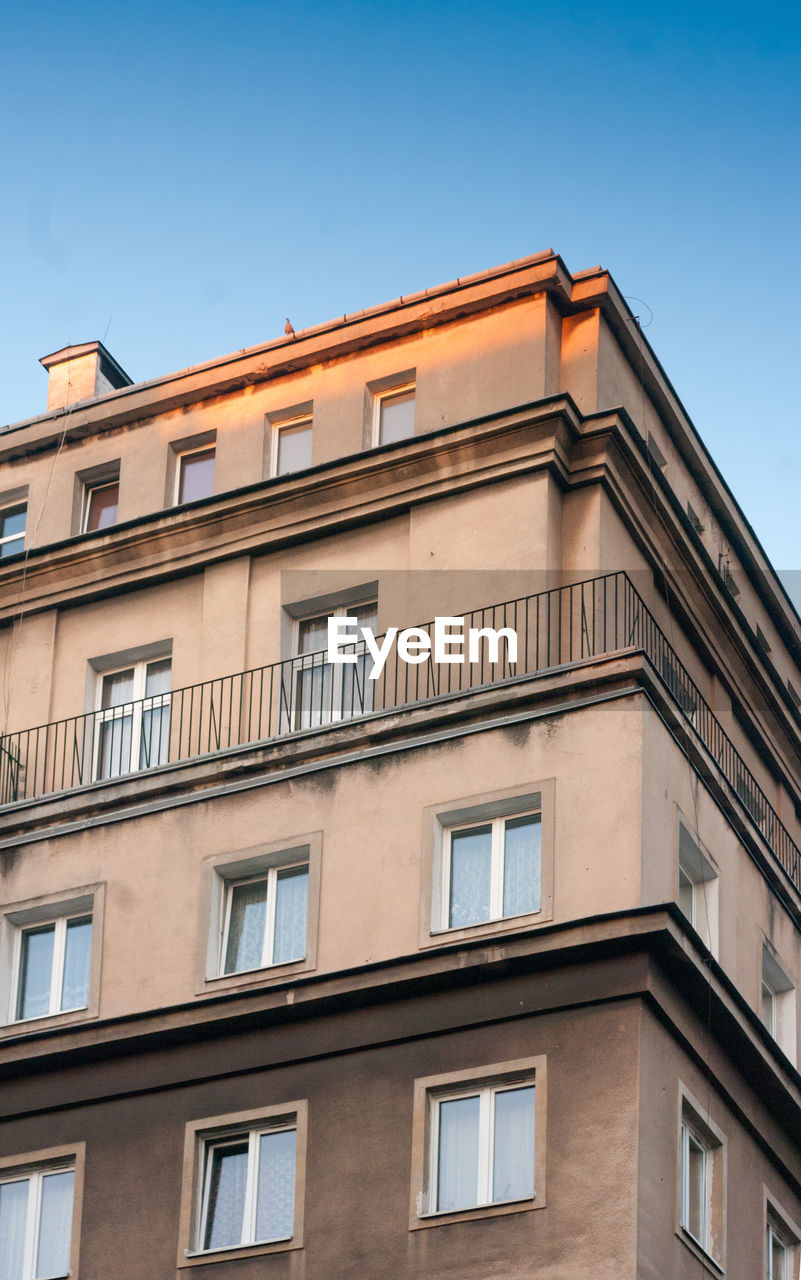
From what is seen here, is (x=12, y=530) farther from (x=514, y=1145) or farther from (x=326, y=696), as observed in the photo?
(x=514, y=1145)

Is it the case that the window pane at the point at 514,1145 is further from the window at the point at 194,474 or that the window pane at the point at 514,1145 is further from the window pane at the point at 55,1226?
the window at the point at 194,474

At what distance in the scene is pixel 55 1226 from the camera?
29.2 metres

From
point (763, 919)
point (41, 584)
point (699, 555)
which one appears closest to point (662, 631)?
point (699, 555)

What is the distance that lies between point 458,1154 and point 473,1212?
2.84 feet

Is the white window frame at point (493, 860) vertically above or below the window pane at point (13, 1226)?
above

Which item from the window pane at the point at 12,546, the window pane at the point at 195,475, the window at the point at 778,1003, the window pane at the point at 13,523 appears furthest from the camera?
the window pane at the point at 13,523

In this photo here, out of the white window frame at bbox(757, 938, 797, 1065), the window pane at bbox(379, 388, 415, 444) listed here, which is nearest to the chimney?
the window pane at bbox(379, 388, 415, 444)

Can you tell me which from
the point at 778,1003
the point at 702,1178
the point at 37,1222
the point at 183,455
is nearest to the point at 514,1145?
the point at 702,1178

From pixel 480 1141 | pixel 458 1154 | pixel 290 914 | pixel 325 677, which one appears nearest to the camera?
pixel 480 1141

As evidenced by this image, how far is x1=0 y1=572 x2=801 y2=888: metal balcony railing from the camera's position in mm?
31328

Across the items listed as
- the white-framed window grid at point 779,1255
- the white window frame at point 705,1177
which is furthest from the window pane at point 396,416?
the white-framed window grid at point 779,1255

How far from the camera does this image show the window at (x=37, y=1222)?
95.2ft

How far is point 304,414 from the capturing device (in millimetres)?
36188

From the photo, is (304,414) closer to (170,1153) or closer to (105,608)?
(105,608)
